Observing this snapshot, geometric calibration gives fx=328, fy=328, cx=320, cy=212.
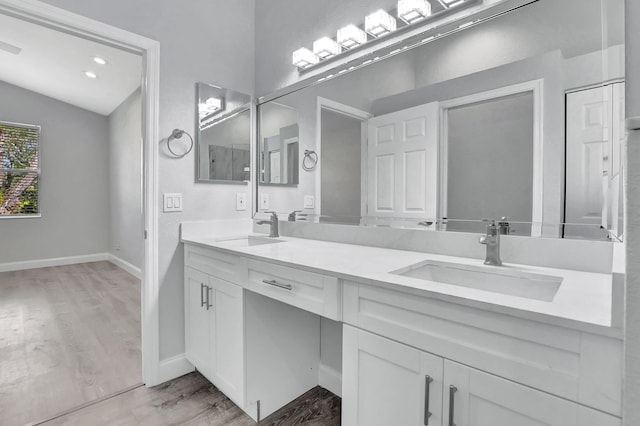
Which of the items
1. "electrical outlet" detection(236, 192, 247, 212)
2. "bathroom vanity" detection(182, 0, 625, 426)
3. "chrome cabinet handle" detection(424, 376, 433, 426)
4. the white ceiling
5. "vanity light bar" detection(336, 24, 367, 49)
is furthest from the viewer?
the white ceiling

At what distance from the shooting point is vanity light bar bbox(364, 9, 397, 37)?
5.13 ft

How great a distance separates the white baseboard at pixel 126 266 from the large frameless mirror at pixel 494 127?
379cm

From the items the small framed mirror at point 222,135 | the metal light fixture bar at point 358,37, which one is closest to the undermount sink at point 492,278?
the metal light fixture bar at point 358,37

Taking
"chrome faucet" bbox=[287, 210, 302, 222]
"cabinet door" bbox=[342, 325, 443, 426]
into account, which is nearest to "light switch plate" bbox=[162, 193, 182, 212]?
"chrome faucet" bbox=[287, 210, 302, 222]

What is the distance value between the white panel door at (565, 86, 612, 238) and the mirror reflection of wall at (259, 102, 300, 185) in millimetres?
1427

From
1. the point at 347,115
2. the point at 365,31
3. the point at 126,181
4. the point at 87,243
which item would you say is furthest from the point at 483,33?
the point at 87,243

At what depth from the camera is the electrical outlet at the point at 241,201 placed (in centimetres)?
231

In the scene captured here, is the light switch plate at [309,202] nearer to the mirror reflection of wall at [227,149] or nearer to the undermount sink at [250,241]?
the undermount sink at [250,241]

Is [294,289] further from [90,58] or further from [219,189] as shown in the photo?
[90,58]

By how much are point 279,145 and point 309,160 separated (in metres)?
0.31

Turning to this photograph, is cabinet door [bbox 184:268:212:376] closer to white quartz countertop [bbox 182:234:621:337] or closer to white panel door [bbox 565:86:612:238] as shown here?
white quartz countertop [bbox 182:234:621:337]

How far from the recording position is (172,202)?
1.98 meters

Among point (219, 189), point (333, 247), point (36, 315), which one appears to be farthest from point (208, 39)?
point (36, 315)

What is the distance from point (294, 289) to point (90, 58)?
3854 millimetres
